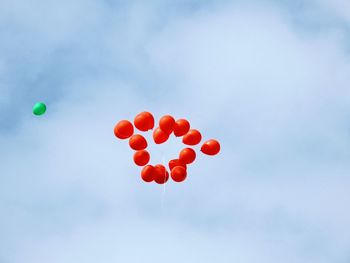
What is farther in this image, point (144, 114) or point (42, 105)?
point (42, 105)

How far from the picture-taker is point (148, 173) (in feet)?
70.1

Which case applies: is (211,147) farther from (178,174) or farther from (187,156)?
(178,174)

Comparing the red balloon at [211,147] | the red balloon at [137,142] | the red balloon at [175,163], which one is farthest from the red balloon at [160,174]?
the red balloon at [211,147]

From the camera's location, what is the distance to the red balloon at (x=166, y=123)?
21.1 metres

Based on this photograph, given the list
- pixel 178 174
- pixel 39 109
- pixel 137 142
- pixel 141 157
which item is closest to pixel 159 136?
pixel 137 142

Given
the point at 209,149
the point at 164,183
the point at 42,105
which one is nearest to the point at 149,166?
the point at 164,183

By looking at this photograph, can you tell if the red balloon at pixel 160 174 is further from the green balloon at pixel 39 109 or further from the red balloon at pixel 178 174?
the green balloon at pixel 39 109

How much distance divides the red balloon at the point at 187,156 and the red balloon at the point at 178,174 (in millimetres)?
304

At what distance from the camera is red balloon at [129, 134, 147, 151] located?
70.4ft

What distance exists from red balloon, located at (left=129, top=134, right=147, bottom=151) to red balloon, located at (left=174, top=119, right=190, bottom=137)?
1150 millimetres

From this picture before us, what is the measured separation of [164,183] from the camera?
71.2 feet

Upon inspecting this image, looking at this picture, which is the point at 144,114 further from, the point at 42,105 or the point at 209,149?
the point at 42,105

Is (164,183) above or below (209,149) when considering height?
below

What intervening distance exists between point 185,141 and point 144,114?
1787 millimetres
